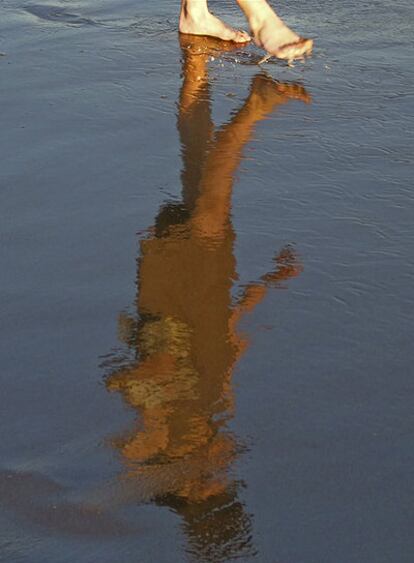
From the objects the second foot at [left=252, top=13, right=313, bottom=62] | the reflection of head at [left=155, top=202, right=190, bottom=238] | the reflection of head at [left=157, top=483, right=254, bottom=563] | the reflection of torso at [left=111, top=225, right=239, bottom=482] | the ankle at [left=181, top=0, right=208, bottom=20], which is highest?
the ankle at [left=181, top=0, right=208, bottom=20]

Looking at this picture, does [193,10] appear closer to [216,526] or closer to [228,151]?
A: [228,151]

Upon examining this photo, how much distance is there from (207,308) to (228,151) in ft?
4.48

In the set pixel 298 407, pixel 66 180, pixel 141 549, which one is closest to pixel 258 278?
pixel 298 407

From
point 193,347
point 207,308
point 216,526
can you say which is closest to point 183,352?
point 193,347

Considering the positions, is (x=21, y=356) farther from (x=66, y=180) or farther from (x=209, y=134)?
(x=209, y=134)

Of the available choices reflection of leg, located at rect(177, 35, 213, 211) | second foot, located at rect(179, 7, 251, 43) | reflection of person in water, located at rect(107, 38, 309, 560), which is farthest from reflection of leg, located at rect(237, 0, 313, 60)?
reflection of person in water, located at rect(107, 38, 309, 560)

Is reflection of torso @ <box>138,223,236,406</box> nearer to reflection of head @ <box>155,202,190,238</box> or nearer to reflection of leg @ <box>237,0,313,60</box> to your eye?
reflection of head @ <box>155,202,190,238</box>

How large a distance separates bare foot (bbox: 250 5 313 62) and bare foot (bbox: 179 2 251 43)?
24.0 inches

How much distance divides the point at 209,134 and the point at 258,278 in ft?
4.55

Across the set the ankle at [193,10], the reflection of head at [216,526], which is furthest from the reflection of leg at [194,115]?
the reflection of head at [216,526]

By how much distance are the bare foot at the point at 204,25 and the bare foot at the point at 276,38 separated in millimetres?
610

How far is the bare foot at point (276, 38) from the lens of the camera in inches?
222

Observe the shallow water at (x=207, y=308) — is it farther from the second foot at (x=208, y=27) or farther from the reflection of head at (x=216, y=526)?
the second foot at (x=208, y=27)

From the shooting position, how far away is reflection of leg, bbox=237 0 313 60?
564 cm
